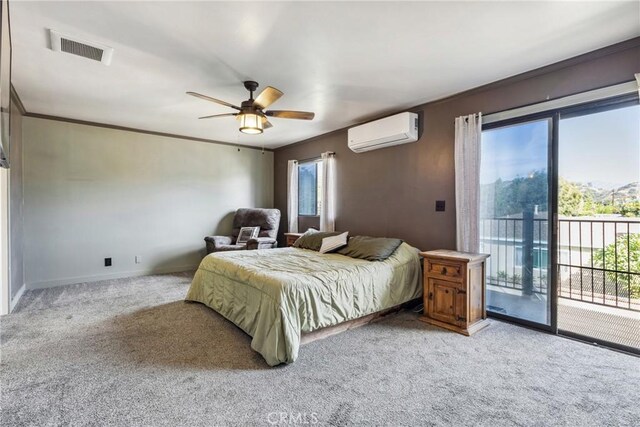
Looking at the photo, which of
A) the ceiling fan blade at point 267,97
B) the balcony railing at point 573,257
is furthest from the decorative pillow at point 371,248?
the ceiling fan blade at point 267,97

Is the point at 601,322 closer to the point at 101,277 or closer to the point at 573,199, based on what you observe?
the point at 573,199

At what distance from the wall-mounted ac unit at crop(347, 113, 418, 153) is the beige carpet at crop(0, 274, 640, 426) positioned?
2.26m

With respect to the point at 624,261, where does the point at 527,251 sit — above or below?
above

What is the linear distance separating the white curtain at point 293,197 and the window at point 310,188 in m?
0.13

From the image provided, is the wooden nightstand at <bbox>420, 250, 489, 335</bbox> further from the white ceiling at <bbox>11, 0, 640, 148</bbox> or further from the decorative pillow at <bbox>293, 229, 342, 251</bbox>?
the white ceiling at <bbox>11, 0, 640, 148</bbox>

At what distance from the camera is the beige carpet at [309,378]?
171cm

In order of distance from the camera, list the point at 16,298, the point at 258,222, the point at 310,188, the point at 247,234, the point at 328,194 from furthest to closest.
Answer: the point at 310,188 → the point at 258,222 → the point at 247,234 → the point at 328,194 → the point at 16,298

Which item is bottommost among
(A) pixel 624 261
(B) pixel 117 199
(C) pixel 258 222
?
(A) pixel 624 261

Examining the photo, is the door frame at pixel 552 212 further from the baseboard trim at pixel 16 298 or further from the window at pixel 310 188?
the baseboard trim at pixel 16 298

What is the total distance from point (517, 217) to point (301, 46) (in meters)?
2.69

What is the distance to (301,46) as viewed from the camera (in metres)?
2.45

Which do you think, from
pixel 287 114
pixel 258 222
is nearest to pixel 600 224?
pixel 287 114

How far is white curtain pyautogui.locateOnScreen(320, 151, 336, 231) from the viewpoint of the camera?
16.7ft

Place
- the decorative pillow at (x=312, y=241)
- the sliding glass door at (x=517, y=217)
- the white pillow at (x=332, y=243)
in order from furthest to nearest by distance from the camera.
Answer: the decorative pillow at (x=312, y=241)
the white pillow at (x=332, y=243)
the sliding glass door at (x=517, y=217)
